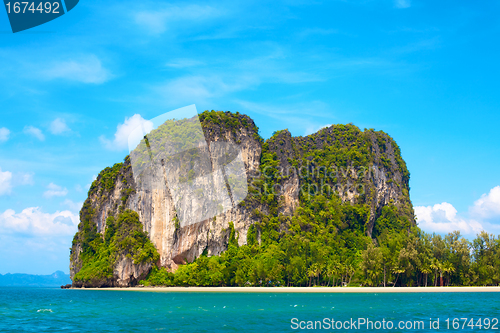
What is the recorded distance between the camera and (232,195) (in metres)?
93.6

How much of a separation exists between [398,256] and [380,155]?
47.2m

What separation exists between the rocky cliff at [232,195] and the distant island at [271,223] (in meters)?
0.28

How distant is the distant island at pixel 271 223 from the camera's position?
7206 cm

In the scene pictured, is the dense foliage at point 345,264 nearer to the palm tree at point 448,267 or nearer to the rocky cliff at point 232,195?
the palm tree at point 448,267

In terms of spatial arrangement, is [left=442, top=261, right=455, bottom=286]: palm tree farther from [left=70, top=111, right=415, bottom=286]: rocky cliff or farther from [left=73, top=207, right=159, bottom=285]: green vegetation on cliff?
[left=73, top=207, right=159, bottom=285]: green vegetation on cliff

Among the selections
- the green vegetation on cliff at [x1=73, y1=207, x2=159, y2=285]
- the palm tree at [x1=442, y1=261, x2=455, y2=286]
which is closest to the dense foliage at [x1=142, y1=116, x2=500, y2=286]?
the palm tree at [x1=442, y1=261, x2=455, y2=286]

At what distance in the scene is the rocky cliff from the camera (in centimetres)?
8888

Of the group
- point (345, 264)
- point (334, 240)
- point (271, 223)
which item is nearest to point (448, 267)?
point (345, 264)

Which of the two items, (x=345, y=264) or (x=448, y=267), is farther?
(x=345, y=264)

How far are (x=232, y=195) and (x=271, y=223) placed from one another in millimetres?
10983

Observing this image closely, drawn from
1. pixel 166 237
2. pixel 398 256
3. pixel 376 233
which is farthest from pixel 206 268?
pixel 376 233

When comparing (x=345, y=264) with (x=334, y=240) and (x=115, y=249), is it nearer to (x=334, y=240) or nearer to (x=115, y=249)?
(x=334, y=240)

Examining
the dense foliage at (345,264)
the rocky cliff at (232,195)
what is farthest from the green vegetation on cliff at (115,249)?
the dense foliage at (345,264)

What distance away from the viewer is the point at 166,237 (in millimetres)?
89438
